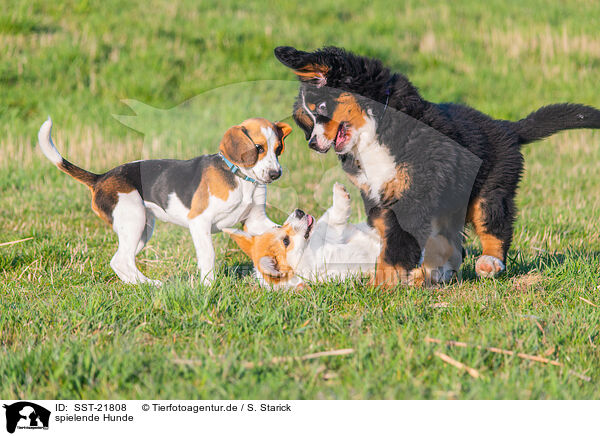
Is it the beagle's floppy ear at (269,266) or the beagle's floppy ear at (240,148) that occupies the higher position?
the beagle's floppy ear at (240,148)

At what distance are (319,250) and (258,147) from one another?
38.3 inches

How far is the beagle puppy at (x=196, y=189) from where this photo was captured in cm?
370

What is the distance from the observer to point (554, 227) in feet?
A: 19.6

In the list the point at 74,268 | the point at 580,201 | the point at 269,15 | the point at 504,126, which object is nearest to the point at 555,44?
the point at 269,15

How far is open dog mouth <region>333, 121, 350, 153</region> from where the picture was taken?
3764mm

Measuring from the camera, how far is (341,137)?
3781 millimetres

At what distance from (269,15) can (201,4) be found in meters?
1.28

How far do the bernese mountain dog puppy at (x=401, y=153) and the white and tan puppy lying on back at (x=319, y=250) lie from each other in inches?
7.1

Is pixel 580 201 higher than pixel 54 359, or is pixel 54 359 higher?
pixel 54 359

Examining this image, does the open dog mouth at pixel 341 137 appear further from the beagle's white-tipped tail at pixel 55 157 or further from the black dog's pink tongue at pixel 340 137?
the beagle's white-tipped tail at pixel 55 157

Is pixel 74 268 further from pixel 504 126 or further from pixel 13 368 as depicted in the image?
pixel 504 126

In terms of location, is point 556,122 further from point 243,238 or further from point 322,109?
point 243,238

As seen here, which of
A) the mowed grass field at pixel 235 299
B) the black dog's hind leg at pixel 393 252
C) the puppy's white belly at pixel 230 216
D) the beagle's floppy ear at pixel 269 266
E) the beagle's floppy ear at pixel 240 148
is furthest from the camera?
the beagle's floppy ear at pixel 269 266
